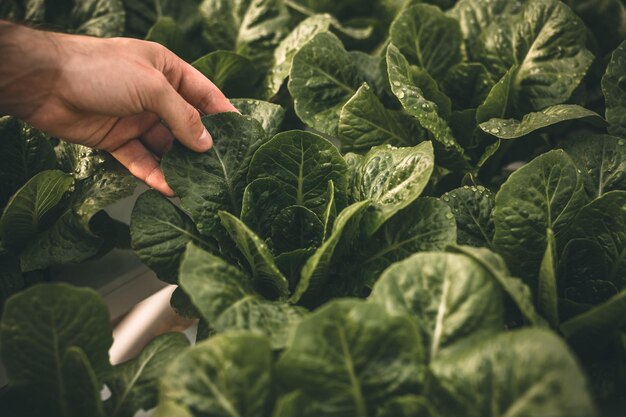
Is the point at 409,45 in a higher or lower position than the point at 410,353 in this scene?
higher

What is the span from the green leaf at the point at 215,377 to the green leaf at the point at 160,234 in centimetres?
32

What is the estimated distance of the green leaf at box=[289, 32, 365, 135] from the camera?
1.15 metres

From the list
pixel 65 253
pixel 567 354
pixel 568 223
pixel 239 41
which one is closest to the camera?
pixel 567 354

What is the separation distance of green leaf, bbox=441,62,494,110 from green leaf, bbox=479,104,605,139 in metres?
0.14

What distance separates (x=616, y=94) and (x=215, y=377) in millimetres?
960

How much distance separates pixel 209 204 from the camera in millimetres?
963

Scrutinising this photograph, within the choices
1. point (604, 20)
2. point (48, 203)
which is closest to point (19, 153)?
point (48, 203)

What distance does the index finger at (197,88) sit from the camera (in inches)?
41.5

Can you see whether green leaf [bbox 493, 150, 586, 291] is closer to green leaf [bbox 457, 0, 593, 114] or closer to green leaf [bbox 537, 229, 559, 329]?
green leaf [bbox 537, 229, 559, 329]

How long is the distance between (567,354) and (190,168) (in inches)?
26.1

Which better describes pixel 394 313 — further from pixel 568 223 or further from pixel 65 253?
pixel 65 253

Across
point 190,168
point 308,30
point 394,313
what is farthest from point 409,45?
point 394,313

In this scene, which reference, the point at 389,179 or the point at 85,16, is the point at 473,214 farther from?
the point at 85,16

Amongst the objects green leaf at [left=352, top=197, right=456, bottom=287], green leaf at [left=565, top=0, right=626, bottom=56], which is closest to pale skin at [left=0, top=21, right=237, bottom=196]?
green leaf at [left=352, top=197, right=456, bottom=287]
